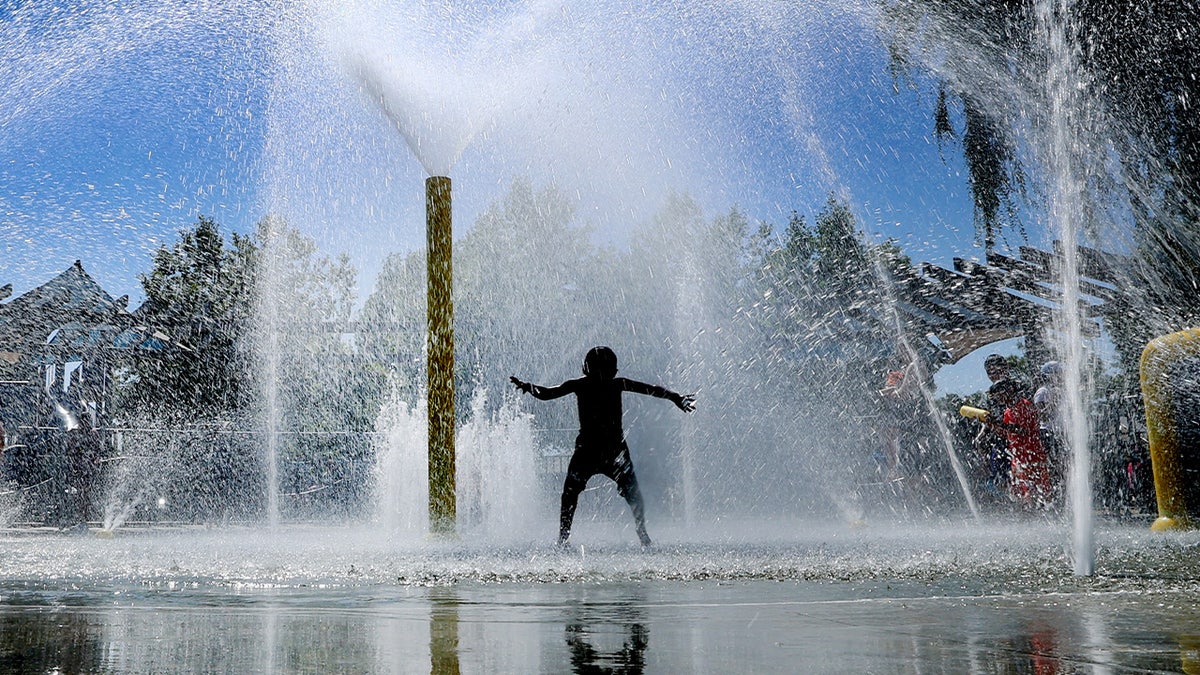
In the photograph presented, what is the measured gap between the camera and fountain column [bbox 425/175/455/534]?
9.27 m

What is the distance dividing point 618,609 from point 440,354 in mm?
4897

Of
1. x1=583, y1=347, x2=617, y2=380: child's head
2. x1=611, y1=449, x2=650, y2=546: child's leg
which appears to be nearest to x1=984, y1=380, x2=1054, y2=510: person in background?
x1=611, y1=449, x2=650, y2=546: child's leg

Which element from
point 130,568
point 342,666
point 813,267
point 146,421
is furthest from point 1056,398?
point 146,421

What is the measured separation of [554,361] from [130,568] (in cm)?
2018

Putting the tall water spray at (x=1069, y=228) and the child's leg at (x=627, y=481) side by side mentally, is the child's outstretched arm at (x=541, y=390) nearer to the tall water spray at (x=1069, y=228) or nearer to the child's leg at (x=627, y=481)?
the child's leg at (x=627, y=481)

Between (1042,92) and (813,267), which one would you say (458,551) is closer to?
(1042,92)

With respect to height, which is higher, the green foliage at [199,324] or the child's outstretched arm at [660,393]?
the green foliage at [199,324]

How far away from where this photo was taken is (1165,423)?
10727 millimetres

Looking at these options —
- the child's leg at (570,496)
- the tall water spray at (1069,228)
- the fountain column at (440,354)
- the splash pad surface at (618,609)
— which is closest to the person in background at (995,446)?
the tall water spray at (1069,228)

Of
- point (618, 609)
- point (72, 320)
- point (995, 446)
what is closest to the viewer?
point (618, 609)

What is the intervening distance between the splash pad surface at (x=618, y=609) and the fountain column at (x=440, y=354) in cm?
87

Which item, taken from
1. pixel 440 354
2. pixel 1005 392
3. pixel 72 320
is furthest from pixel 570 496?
pixel 72 320

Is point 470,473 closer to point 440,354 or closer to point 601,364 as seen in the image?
point 440,354

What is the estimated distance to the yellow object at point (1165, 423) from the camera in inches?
418
